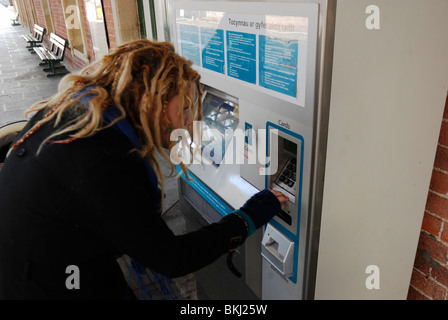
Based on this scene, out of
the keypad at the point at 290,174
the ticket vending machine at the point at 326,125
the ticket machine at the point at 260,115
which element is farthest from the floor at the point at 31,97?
the keypad at the point at 290,174

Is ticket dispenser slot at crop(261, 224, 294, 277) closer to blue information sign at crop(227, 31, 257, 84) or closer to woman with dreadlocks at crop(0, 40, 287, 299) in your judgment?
woman with dreadlocks at crop(0, 40, 287, 299)

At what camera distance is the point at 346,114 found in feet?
3.87

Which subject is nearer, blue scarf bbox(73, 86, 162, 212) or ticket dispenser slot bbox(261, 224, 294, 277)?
blue scarf bbox(73, 86, 162, 212)

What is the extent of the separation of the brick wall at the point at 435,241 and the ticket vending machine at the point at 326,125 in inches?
4.8

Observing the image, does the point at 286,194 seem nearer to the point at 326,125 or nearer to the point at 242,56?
the point at 326,125

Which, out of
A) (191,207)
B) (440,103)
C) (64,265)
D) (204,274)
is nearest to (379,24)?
(440,103)

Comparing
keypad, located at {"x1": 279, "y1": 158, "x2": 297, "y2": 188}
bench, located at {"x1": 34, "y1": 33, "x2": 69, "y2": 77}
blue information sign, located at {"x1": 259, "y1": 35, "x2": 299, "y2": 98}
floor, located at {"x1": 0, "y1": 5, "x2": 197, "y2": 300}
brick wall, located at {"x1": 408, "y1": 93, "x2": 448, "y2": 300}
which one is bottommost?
floor, located at {"x1": 0, "y1": 5, "x2": 197, "y2": 300}

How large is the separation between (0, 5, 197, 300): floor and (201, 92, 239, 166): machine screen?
0.96 metres

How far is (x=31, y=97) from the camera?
7.86m

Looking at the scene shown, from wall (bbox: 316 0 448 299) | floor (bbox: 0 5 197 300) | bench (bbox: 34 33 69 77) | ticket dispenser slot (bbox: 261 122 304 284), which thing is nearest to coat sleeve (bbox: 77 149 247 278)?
ticket dispenser slot (bbox: 261 122 304 284)

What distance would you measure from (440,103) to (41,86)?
9.02 meters

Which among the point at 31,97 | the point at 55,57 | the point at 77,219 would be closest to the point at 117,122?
the point at 77,219

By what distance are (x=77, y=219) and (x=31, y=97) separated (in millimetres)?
7642

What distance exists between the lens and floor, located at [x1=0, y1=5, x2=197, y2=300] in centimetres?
295
